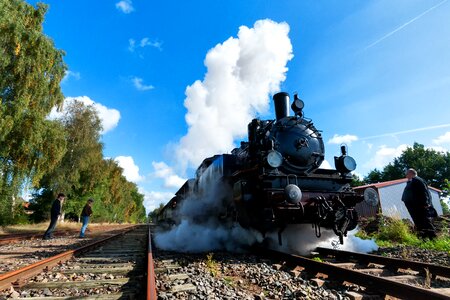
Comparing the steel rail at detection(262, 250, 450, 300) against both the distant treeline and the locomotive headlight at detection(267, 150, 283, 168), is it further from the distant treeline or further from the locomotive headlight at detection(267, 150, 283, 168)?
the distant treeline

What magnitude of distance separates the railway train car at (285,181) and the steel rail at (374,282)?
112 cm

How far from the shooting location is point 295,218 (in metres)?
5.66

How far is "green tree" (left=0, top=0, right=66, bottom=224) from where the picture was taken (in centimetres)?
1134

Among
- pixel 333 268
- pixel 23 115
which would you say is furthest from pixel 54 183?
pixel 333 268

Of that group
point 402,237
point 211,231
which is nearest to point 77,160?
point 211,231

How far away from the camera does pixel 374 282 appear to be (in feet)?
10.2

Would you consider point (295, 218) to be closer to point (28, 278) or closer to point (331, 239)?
point (331, 239)

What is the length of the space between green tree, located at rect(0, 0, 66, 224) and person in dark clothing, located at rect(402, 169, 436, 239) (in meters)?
13.1

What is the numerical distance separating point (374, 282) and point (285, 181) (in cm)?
274

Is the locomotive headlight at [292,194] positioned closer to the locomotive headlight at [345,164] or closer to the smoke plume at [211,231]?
the smoke plume at [211,231]

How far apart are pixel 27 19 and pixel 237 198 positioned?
13.5m

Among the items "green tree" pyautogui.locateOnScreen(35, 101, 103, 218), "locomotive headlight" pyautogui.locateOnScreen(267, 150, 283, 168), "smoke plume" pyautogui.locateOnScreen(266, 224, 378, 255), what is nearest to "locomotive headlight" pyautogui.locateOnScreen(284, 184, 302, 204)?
"locomotive headlight" pyautogui.locateOnScreen(267, 150, 283, 168)

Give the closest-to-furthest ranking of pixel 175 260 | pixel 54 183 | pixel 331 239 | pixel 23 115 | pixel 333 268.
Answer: pixel 333 268 → pixel 175 260 → pixel 331 239 → pixel 23 115 → pixel 54 183

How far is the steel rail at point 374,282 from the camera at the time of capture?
8.37 feet
